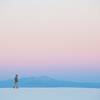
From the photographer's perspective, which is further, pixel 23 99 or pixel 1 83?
pixel 1 83

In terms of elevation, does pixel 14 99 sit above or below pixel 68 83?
below

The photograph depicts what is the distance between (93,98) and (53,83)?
12.2m

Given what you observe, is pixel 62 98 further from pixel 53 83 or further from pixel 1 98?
pixel 53 83

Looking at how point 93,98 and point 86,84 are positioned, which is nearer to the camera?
point 93,98

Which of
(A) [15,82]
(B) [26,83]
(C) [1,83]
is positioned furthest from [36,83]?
(A) [15,82]

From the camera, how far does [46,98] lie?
1316 centimetres

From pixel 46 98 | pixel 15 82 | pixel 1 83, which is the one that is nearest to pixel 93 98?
pixel 46 98

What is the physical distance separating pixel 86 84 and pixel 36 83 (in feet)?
10.6

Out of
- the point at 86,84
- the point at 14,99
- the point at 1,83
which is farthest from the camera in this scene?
the point at 86,84

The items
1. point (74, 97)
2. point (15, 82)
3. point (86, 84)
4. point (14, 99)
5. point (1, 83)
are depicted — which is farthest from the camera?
point (86, 84)

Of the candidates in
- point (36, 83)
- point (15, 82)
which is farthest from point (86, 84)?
point (15, 82)

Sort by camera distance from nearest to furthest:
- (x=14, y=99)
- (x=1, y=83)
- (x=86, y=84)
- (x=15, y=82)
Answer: (x=14, y=99) → (x=15, y=82) → (x=1, y=83) → (x=86, y=84)

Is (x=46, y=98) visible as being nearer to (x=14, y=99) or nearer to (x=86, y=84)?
(x=14, y=99)

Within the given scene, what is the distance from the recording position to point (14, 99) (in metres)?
12.8
